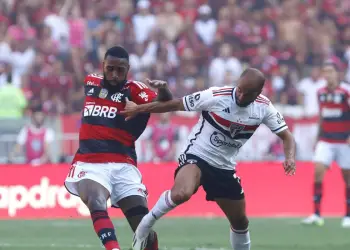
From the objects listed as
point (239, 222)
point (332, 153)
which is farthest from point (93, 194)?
point (332, 153)

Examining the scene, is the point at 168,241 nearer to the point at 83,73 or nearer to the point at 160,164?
the point at 160,164

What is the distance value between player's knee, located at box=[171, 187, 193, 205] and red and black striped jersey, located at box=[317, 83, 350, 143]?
24.2 ft

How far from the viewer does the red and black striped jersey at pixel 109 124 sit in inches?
406

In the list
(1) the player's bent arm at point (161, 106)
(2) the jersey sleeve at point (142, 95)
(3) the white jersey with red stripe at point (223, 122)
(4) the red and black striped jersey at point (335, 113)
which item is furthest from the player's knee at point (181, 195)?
(4) the red and black striped jersey at point (335, 113)

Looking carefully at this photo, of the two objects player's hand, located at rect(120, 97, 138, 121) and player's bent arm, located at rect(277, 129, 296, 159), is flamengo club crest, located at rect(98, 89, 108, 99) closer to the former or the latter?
player's hand, located at rect(120, 97, 138, 121)

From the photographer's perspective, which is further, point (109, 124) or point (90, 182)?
point (109, 124)

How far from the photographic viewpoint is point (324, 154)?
56.1ft

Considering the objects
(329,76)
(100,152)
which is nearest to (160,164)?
(329,76)

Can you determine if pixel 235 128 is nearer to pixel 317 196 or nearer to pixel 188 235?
pixel 188 235

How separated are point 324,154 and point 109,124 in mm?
7516

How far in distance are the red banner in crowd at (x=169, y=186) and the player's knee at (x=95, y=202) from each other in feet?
26.5

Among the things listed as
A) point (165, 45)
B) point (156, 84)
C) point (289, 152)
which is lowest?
point (165, 45)

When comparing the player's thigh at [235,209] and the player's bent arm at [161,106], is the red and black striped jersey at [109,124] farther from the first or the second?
the player's thigh at [235,209]

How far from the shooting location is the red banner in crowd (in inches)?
708
